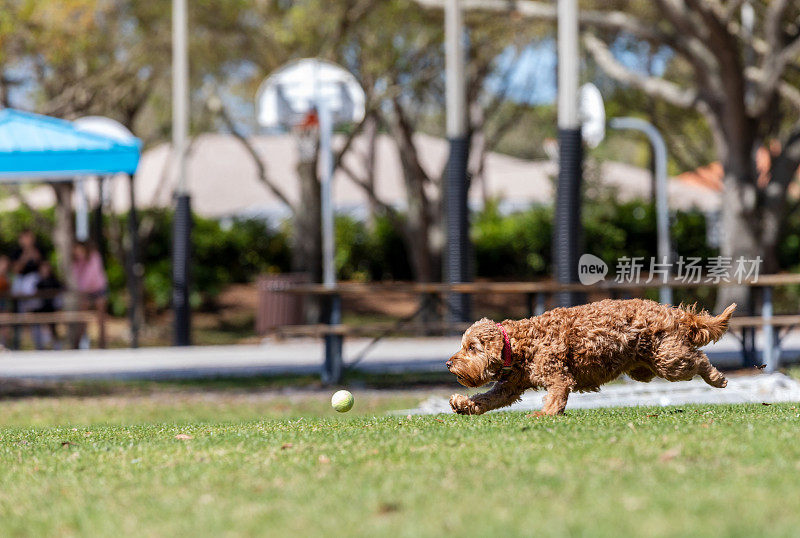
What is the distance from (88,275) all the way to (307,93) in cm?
513

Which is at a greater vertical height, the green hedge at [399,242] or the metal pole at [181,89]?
the metal pole at [181,89]

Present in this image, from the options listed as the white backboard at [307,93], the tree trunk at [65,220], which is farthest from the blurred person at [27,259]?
the white backboard at [307,93]

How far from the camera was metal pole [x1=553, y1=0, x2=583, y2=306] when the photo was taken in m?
17.3

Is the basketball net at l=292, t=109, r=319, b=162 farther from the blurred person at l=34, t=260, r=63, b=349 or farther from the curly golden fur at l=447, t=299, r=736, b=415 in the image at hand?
the curly golden fur at l=447, t=299, r=736, b=415

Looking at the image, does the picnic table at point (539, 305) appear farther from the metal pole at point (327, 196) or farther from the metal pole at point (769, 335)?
the metal pole at point (327, 196)

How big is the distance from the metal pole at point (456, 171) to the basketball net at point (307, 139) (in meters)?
4.78

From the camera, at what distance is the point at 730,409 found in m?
8.31

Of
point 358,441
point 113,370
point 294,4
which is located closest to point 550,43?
point 294,4

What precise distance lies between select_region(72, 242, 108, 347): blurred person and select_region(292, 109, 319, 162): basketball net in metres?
5.04

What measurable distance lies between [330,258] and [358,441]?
537 inches

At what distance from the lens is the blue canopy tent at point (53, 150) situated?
1645 centimetres

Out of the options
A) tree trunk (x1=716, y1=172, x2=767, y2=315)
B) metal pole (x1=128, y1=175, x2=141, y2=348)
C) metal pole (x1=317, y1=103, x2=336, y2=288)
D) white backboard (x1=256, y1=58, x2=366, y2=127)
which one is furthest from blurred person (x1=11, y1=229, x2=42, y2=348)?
tree trunk (x1=716, y1=172, x2=767, y2=315)

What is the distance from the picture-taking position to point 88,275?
20828mm

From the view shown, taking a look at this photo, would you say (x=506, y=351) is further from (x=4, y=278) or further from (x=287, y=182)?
(x=287, y=182)
